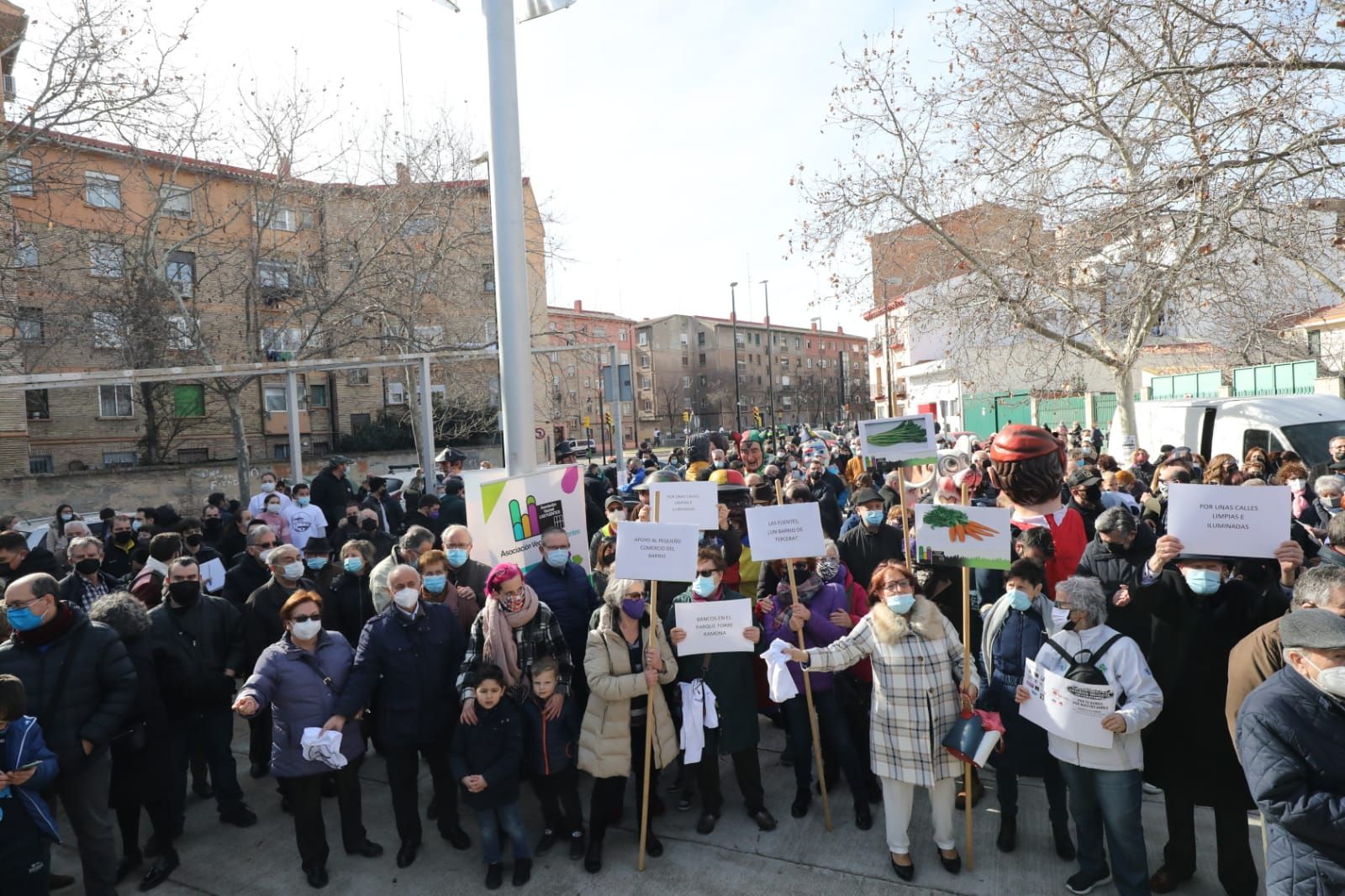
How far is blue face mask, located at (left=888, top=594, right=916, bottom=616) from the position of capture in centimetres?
434

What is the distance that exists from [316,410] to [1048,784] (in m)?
36.9

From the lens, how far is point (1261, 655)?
10.7 ft

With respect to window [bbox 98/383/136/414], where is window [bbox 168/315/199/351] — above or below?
above

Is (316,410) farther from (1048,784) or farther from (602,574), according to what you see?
(1048,784)

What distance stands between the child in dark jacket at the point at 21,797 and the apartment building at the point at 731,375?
75622 millimetres

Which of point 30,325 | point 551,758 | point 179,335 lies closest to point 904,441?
point 551,758

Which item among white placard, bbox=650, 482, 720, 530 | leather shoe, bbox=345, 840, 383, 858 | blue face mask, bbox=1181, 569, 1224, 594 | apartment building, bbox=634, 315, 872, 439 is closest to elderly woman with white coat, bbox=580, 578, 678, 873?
white placard, bbox=650, 482, 720, 530

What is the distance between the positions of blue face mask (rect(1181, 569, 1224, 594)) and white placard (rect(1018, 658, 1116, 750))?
78 cm

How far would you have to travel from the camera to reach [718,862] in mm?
4578

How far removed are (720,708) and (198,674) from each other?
3362 millimetres

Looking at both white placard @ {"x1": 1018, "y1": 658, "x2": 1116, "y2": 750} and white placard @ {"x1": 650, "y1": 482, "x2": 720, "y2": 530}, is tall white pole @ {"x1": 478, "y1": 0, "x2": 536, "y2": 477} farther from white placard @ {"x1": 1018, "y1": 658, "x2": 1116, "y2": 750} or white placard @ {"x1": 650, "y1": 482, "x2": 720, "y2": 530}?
white placard @ {"x1": 1018, "y1": 658, "x2": 1116, "y2": 750}

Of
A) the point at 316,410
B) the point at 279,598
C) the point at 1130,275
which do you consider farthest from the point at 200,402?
the point at 1130,275

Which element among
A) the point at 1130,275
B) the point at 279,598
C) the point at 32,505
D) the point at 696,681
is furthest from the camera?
the point at 32,505

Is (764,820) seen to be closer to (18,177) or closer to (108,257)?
(18,177)
